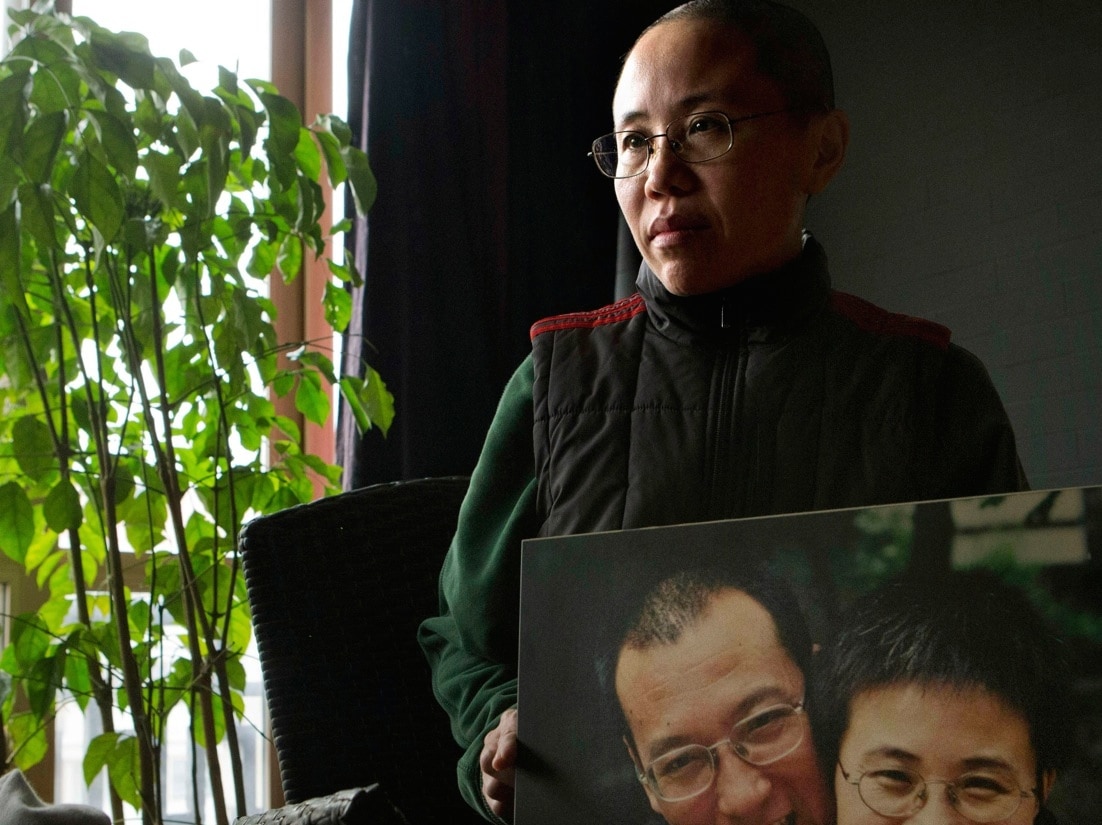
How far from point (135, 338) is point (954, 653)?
1.19m

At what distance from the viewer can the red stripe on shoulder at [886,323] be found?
881 mm

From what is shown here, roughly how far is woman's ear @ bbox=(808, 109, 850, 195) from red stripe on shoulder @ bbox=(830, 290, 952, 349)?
0.09m

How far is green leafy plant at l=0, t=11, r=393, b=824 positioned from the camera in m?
1.15

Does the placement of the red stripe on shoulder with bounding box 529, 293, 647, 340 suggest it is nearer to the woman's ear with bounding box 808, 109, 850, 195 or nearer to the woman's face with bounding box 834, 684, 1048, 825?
the woman's ear with bounding box 808, 109, 850, 195

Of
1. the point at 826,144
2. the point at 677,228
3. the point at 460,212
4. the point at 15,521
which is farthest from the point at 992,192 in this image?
the point at 15,521

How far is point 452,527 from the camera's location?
48.0 inches

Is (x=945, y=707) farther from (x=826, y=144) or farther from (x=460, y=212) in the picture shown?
(x=460, y=212)

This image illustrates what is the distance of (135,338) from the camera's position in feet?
4.88

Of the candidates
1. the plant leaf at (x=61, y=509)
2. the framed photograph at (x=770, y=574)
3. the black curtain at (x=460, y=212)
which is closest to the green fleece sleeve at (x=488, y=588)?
the framed photograph at (x=770, y=574)

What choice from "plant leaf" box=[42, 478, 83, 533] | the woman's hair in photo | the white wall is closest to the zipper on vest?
the woman's hair in photo

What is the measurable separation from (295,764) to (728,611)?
59cm

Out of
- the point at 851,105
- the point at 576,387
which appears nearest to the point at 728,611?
the point at 576,387

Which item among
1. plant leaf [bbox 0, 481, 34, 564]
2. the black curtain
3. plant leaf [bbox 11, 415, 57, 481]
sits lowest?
plant leaf [bbox 0, 481, 34, 564]

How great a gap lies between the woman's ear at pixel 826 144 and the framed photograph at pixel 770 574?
380 millimetres
